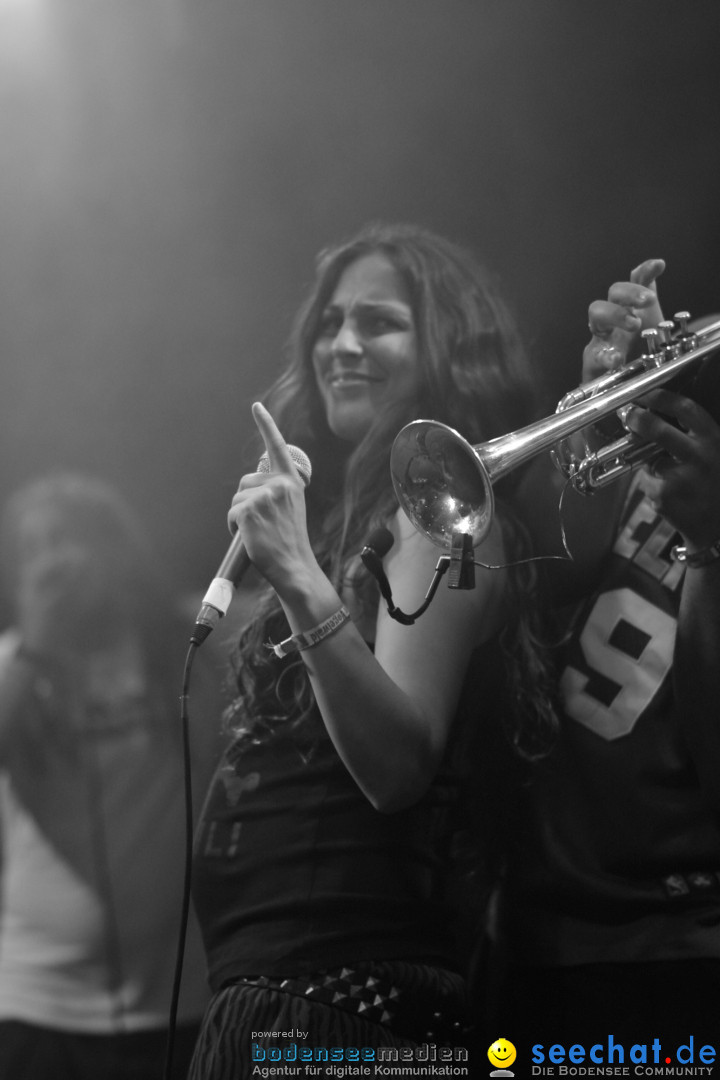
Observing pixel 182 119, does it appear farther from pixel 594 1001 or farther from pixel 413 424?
pixel 594 1001

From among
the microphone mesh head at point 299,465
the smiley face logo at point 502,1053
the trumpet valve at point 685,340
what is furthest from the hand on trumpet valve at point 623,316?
the smiley face logo at point 502,1053

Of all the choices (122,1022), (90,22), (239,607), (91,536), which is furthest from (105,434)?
(122,1022)

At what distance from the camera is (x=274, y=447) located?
1.47m

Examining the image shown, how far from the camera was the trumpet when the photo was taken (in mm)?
1490

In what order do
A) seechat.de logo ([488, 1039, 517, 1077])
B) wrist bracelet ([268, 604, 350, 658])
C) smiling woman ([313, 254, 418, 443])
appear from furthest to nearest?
1. smiling woman ([313, 254, 418, 443])
2. seechat.de logo ([488, 1039, 517, 1077])
3. wrist bracelet ([268, 604, 350, 658])

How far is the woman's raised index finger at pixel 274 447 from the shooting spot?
57.3 inches

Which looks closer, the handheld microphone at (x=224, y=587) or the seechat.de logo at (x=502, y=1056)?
the handheld microphone at (x=224, y=587)

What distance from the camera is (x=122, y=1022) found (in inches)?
76.0

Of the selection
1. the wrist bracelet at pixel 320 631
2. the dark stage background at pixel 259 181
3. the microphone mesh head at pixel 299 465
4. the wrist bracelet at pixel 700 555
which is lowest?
the wrist bracelet at pixel 700 555

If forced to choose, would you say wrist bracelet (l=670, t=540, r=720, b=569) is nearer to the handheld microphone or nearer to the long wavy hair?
the long wavy hair

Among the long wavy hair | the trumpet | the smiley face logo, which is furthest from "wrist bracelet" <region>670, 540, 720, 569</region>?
the smiley face logo

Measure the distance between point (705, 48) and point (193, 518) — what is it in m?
1.35

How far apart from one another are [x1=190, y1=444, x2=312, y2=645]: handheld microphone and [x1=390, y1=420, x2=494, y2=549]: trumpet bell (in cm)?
16

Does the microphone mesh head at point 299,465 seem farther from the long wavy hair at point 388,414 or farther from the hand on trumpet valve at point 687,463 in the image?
the hand on trumpet valve at point 687,463
